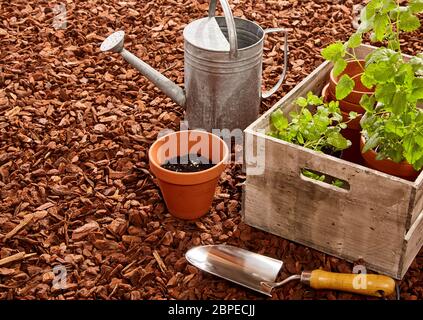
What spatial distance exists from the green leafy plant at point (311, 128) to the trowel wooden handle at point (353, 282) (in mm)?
457

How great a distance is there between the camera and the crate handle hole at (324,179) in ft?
8.50

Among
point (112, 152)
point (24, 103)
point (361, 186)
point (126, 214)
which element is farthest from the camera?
point (24, 103)

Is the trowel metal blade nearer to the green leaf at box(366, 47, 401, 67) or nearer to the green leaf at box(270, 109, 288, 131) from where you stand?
the green leaf at box(270, 109, 288, 131)

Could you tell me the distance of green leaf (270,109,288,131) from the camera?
8.91 ft

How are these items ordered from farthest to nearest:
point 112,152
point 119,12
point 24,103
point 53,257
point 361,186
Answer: point 119,12 → point 24,103 → point 112,152 → point 53,257 → point 361,186

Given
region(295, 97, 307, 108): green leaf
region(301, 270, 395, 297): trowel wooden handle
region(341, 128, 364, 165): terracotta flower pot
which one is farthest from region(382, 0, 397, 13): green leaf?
region(301, 270, 395, 297): trowel wooden handle

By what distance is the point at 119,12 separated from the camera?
164 inches

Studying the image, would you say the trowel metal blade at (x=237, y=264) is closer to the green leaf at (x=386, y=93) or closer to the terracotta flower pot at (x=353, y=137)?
the terracotta flower pot at (x=353, y=137)

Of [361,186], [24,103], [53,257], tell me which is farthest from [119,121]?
[361,186]

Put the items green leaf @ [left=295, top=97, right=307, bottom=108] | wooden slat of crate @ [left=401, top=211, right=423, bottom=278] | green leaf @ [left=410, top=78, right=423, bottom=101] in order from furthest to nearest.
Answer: green leaf @ [left=295, top=97, right=307, bottom=108], wooden slat of crate @ [left=401, top=211, right=423, bottom=278], green leaf @ [left=410, top=78, right=423, bottom=101]

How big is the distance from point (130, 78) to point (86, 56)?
0.30m

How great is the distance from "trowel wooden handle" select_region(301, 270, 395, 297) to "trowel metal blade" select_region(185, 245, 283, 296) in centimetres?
14

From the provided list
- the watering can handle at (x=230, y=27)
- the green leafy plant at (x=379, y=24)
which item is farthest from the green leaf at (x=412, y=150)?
the watering can handle at (x=230, y=27)

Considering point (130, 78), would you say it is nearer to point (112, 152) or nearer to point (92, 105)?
point (92, 105)
